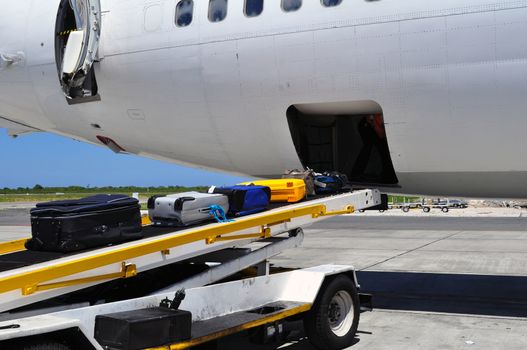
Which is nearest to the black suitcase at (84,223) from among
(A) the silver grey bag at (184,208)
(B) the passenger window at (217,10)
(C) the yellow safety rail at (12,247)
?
(A) the silver grey bag at (184,208)

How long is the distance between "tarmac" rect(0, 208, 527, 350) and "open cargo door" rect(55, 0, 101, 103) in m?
4.06

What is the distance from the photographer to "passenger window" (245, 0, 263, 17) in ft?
25.6

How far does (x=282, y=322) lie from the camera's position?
265 inches

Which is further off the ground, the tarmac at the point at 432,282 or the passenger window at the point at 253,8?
the passenger window at the point at 253,8

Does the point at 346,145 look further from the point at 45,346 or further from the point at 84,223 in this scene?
the point at 45,346

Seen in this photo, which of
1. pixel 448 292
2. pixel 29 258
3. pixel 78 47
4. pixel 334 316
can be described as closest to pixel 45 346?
pixel 29 258

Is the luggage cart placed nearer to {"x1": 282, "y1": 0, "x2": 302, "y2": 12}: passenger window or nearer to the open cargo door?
{"x1": 282, "y1": 0, "x2": 302, "y2": 12}: passenger window

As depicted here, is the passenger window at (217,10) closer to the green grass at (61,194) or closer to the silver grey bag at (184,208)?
the silver grey bag at (184,208)

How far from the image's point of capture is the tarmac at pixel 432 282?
7.90 metres

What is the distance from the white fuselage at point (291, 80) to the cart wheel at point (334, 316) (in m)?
1.72

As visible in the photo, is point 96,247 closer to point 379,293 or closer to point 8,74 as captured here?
point 8,74

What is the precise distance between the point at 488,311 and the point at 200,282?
515 cm

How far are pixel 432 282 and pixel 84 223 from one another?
27.4 ft

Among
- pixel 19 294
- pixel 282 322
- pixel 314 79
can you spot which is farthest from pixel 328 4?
pixel 19 294
